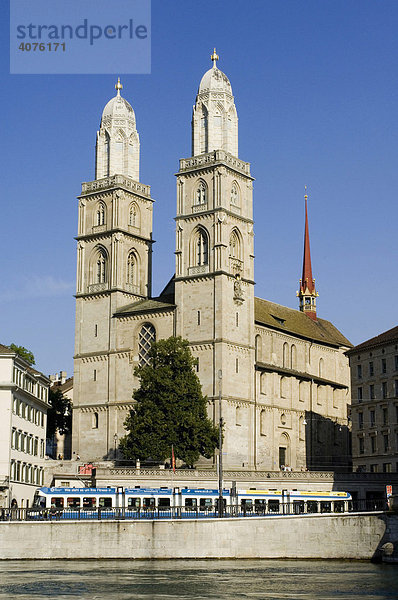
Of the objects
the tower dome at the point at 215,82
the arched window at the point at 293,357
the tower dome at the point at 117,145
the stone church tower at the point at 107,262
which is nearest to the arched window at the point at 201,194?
the stone church tower at the point at 107,262

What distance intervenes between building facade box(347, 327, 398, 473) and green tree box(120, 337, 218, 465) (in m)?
15.1

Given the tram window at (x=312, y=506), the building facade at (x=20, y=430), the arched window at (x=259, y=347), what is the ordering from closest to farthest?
1. the tram window at (x=312, y=506)
2. the building facade at (x=20, y=430)
3. the arched window at (x=259, y=347)

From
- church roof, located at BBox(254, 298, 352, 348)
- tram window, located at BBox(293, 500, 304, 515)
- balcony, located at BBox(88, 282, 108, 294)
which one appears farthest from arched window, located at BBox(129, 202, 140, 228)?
tram window, located at BBox(293, 500, 304, 515)

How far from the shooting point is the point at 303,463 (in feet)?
356

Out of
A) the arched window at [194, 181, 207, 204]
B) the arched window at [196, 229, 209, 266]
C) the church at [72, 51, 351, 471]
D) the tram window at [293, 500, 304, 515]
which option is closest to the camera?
the tram window at [293, 500, 304, 515]

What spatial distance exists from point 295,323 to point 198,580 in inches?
2984

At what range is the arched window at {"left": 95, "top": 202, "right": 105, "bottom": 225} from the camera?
357ft

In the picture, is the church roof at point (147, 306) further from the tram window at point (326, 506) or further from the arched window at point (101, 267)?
the tram window at point (326, 506)

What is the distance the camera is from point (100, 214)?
109125mm

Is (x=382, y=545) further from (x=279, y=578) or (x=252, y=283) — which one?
(x=252, y=283)

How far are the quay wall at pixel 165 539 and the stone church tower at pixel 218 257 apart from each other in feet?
120

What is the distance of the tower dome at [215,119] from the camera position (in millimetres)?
102125

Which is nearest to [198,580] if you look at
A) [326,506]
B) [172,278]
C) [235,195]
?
[326,506]

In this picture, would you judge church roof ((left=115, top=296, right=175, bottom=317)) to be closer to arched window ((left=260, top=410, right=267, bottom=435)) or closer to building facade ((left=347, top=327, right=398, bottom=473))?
arched window ((left=260, top=410, right=267, bottom=435))
